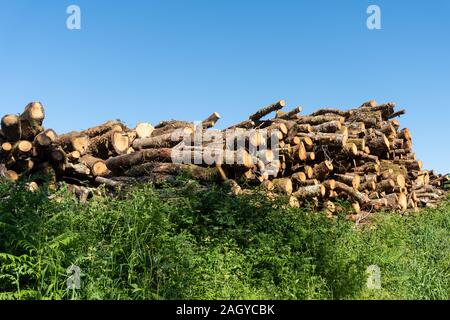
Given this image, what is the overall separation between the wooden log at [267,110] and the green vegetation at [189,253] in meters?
6.31

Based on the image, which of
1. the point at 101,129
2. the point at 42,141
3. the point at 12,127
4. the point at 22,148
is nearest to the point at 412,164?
the point at 101,129

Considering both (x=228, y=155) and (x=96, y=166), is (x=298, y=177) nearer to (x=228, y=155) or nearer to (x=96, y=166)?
(x=228, y=155)

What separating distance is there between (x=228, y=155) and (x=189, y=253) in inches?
149

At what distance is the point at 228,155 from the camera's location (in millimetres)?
8906

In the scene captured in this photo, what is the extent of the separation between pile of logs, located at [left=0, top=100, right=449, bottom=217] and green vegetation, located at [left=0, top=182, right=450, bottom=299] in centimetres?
115

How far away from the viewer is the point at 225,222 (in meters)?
6.32

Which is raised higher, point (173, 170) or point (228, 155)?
point (228, 155)

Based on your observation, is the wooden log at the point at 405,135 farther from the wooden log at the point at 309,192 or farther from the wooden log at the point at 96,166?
the wooden log at the point at 96,166

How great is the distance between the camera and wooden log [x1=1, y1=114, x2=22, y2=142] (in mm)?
10062

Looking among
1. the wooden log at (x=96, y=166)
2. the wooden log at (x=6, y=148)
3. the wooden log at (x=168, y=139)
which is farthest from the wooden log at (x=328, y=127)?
the wooden log at (x=6, y=148)

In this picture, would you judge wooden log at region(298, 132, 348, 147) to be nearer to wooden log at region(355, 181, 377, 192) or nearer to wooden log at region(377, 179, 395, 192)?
wooden log at region(355, 181, 377, 192)

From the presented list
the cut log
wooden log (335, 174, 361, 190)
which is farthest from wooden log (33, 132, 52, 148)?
wooden log (335, 174, 361, 190)

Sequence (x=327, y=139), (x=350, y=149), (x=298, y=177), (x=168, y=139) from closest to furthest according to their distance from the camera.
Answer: (x=168, y=139) → (x=298, y=177) → (x=327, y=139) → (x=350, y=149)
